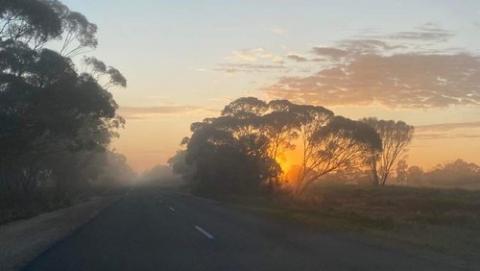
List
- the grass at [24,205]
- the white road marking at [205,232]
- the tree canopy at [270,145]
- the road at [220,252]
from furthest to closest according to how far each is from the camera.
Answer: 1. the tree canopy at [270,145]
2. the grass at [24,205]
3. the white road marking at [205,232]
4. the road at [220,252]

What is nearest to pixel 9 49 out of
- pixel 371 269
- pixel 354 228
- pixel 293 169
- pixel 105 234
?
pixel 105 234

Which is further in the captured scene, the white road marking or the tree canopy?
the tree canopy

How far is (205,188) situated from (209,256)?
184 ft

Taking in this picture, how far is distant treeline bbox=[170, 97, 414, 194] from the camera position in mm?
64688

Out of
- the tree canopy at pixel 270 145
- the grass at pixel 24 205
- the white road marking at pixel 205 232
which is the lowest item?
the grass at pixel 24 205

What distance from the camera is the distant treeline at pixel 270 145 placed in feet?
212

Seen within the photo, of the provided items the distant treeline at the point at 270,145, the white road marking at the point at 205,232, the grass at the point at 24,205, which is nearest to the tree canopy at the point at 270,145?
the distant treeline at the point at 270,145

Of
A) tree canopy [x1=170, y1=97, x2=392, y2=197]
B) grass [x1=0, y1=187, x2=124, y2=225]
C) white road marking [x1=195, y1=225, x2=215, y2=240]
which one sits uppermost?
tree canopy [x1=170, y1=97, x2=392, y2=197]

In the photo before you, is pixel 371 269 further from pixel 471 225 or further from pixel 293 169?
pixel 293 169

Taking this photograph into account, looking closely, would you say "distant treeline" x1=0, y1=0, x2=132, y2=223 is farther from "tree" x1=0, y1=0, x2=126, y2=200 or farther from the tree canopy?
the tree canopy

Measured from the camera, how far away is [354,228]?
69.2 ft

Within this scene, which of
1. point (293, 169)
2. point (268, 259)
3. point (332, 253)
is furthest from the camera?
point (293, 169)

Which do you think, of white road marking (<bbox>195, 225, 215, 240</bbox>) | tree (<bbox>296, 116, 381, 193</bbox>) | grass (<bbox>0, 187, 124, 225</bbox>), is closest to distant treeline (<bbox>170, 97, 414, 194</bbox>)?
tree (<bbox>296, 116, 381, 193</bbox>)

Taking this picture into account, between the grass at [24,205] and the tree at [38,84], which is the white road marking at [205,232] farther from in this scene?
the tree at [38,84]
